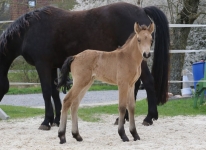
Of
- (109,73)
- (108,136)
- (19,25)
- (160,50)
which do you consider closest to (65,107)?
(109,73)

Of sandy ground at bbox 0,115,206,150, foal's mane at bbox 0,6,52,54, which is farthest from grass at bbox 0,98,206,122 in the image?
foal's mane at bbox 0,6,52,54

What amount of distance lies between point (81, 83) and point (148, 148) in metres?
1.19

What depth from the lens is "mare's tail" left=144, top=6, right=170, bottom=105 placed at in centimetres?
714

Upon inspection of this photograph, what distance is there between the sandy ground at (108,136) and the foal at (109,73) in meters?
0.24

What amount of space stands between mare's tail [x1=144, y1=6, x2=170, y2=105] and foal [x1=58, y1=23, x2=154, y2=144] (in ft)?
5.27

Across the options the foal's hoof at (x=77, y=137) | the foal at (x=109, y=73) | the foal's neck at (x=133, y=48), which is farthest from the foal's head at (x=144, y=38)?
the foal's hoof at (x=77, y=137)

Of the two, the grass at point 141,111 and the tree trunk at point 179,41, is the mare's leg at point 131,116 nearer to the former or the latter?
the grass at point 141,111

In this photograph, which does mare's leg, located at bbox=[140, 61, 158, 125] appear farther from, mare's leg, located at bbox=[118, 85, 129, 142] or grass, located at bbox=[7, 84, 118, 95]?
grass, located at bbox=[7, 84, 118, 95]

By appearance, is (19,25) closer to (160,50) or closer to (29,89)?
(160,50)

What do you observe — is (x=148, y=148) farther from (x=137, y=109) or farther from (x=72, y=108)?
(x=137, y=109)

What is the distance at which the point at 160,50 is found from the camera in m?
7.17

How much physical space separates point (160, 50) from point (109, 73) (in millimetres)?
1895

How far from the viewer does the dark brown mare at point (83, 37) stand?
23.0 feet

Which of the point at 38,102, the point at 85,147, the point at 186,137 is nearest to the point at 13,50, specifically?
the point at 85,147
